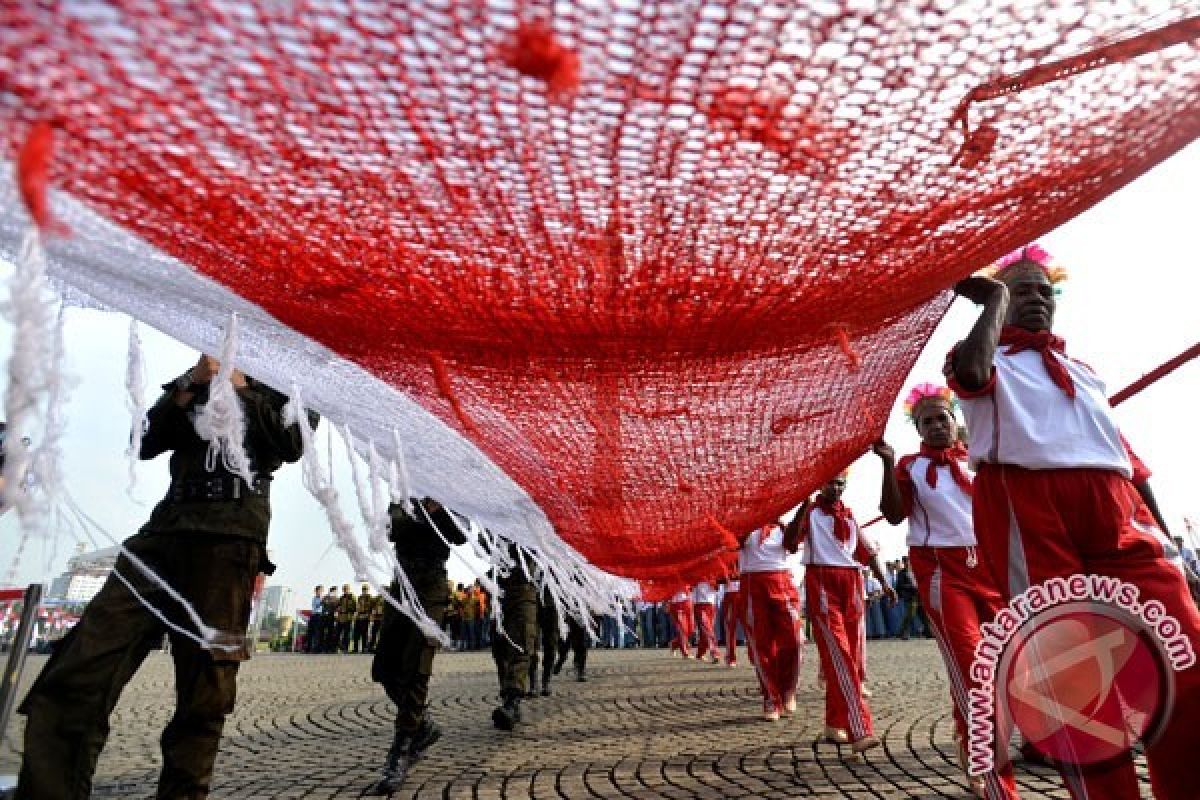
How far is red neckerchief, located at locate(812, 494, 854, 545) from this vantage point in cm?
629

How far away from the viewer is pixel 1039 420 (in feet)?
8.23

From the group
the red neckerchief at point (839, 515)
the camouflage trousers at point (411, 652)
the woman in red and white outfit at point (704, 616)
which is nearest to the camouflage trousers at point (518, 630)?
the camouflage trousers at point (411, 652)

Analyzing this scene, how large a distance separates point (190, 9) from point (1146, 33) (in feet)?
5.92

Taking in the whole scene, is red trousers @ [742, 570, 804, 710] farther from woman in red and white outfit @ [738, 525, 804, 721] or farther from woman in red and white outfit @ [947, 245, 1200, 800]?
woman in red and white outfit @ [947, 245, 1200, 800]

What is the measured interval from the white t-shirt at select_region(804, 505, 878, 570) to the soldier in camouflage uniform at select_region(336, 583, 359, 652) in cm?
1849

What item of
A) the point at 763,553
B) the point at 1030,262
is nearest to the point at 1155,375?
the point at 1030,262

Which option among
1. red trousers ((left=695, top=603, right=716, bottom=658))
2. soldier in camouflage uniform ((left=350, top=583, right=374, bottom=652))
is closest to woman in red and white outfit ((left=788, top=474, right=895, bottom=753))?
red trousers ((left=695, top=603, right=716, bottom=658))

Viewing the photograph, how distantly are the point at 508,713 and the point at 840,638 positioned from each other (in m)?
2.59

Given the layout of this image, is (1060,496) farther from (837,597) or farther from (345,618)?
(345,618)

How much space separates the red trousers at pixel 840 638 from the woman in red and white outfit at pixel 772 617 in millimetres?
623

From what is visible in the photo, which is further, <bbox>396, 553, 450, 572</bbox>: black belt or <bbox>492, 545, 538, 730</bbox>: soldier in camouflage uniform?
<bbox>492, 545, 538, 730</bbox>: soldier in camouflage uniform

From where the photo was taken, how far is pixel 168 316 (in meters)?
2.20

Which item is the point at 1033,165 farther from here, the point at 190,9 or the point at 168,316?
the point at 168,316

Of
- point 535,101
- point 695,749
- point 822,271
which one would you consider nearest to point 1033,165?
point 822,271
